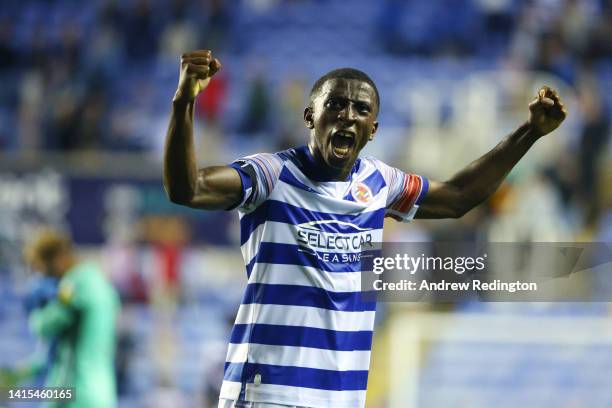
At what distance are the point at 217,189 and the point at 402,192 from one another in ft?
2.65

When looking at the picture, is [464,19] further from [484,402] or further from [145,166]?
[484,402]

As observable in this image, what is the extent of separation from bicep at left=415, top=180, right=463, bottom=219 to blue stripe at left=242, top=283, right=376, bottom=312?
62cm

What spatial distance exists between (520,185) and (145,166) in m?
3.84

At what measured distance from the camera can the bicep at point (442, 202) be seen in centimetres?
397

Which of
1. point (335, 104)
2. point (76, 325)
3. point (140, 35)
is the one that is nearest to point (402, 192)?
point (335, 104)

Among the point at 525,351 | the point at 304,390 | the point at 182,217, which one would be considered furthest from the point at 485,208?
the point at 304,390

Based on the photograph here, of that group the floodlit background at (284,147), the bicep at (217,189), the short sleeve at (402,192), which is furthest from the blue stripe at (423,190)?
the floodlit background at (284,147)

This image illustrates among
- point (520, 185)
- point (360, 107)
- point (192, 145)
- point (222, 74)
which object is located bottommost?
point (192, 145)

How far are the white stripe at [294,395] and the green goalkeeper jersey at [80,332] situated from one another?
268cm

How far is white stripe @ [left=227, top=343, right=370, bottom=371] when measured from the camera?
3.44 meters

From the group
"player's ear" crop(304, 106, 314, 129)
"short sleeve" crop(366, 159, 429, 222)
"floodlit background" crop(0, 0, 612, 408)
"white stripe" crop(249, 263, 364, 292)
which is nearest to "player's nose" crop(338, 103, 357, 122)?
"player's ear" crop(304, 106, 314, 129)

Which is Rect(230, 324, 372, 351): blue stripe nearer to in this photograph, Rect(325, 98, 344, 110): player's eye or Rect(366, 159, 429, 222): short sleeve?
Rect(366, 159, 429, 222): short sleeve

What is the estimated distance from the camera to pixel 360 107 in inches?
140

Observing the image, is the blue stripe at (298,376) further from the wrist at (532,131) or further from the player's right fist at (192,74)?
the wrist at (532,131)
